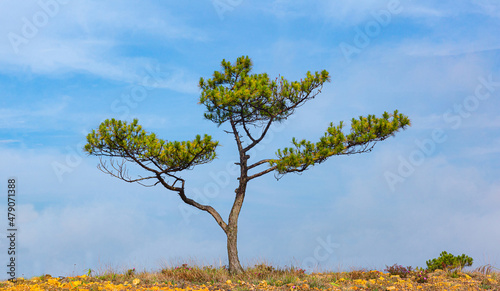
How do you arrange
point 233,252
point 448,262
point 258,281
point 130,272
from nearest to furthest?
point 258,281, point 130,272, point 233,252, point 448,262

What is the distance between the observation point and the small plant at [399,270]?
36.7 feet

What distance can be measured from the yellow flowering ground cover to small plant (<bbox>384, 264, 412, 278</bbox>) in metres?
0.17

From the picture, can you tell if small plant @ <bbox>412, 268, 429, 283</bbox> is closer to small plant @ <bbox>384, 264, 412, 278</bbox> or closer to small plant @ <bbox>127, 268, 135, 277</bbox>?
small plant @ <bbox>384, 264, 412, 278</bbox>

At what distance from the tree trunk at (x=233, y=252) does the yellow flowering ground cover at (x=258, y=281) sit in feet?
0.70

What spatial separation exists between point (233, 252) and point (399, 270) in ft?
13.5

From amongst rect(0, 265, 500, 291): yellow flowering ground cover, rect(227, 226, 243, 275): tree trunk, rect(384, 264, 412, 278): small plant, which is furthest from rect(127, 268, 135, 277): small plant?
rect(384, 264, 412, 278): small plant

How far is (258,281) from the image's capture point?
404 inches

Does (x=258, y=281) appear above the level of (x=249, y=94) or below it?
below

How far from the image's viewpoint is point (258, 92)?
10930 millimetres

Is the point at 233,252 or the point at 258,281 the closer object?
the point at 258,281

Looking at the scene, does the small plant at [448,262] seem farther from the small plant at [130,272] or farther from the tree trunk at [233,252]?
the small plant at [130,272]

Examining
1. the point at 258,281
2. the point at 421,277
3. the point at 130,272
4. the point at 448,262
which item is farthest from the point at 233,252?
the point at 448,262

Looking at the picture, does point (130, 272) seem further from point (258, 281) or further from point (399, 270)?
point (399, 270)

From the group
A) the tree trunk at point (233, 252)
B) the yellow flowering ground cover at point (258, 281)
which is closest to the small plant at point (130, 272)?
the yellow flowering ground cover at point (258, 281)
